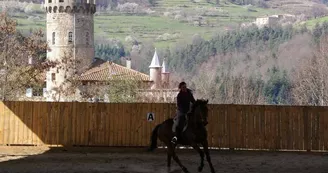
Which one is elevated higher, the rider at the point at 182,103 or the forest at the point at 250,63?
the forest at the point at 250,63

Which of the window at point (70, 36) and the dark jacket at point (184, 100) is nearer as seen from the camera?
the dark jacket at point (184, 100)

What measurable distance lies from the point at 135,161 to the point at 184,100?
15.4 ft

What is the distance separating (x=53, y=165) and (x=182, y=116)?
4.86 m

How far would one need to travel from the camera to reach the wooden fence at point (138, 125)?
29.6 metres

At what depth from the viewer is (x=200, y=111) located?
2138cm

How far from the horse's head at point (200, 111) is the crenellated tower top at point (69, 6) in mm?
77928

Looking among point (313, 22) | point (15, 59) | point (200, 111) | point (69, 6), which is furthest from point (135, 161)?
point (313, 22)

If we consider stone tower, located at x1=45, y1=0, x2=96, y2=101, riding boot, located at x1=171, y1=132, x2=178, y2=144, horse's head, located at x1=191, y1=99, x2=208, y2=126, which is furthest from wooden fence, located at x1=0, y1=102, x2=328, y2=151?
stone tower, located at x1=45, y1=0, x2=96, y2=101

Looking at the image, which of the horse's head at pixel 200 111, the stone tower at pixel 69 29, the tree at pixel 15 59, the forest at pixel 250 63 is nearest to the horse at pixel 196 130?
the horse's head at pixel 200 111

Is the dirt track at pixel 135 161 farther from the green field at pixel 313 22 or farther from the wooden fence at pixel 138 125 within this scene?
the green field at pixel 313 22

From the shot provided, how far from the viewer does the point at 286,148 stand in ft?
97.3

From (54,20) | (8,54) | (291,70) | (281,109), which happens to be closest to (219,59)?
(291,70)

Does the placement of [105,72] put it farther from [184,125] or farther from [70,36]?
[184,125]

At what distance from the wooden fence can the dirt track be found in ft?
2.00
